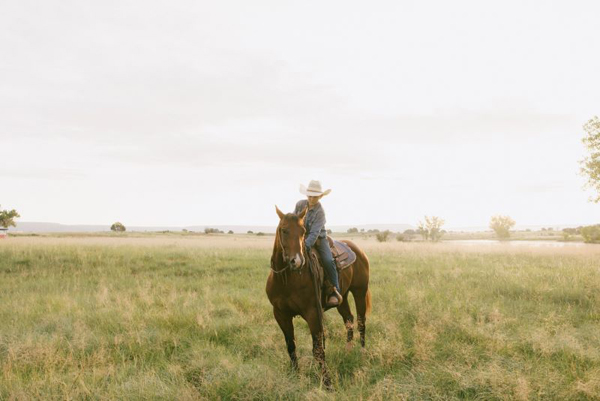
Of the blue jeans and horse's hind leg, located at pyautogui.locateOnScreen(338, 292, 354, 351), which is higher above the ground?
the blue jeans

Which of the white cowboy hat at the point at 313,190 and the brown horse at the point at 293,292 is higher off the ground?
the white cowboy hat at the point at 313,190

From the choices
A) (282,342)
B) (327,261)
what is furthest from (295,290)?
(282,342)

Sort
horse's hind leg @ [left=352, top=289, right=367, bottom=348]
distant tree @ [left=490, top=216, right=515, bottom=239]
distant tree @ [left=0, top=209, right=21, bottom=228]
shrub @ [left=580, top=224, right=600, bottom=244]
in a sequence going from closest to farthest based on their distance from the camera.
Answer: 1. horse's hind leg @ [left=352, top=289, right=367, bottom=348]
2. shrub @ [left=580, top=224, right=600, bottom=244]
3. distant tree @ [left=0, top=209, right=21, bottom=228]
4. distant tree @ [left=490, top=216, right=515, bottom=239]

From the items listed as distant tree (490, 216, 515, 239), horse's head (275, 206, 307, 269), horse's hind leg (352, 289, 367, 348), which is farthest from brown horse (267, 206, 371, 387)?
distant tree (490, 216, 515, 239)

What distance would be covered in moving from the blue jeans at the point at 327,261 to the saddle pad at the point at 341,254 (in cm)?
39

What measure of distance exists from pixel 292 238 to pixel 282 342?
8.97ft

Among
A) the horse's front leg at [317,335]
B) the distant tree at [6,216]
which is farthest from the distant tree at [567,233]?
the distant tree at [6,216]

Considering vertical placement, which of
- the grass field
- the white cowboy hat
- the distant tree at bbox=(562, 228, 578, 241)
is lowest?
the distant tree at bbox=(562, 228, 578, 241)

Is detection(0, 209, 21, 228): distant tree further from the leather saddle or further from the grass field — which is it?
the leather saddle

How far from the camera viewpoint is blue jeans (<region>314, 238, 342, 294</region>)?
242 inches

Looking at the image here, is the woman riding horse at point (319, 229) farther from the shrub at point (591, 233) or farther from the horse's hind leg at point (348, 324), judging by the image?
the shrub at point (591, 233)

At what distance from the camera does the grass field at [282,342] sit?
4672mm

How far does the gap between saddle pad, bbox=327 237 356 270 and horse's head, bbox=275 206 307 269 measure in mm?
1789

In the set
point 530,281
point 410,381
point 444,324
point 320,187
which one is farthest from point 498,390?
point 530,281
